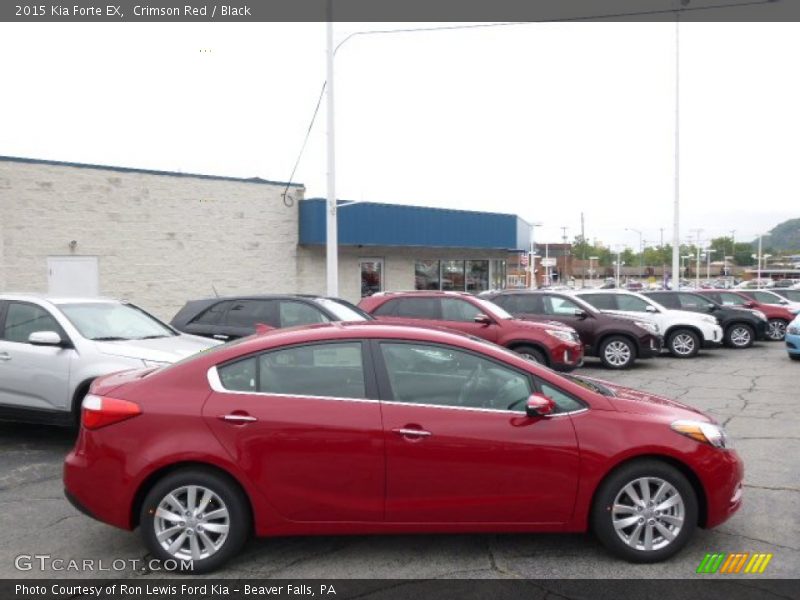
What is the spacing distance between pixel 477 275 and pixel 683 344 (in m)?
12.6

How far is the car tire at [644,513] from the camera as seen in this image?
165 inches

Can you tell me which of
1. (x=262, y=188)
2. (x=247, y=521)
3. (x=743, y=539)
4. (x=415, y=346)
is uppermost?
(x=262, y=188)

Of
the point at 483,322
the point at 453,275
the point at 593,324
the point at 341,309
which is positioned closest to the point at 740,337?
the point at 593,324

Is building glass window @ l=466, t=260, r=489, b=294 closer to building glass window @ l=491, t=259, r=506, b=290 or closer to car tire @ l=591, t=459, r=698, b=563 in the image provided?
building glass window @ l=491, t=259, r=506, b=290

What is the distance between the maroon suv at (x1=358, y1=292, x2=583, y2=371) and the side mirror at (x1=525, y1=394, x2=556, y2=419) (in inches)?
268

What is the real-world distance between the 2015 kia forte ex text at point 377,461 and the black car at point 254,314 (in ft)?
18.2

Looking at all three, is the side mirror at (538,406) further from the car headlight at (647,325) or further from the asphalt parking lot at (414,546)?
the car headlight at (647,325)

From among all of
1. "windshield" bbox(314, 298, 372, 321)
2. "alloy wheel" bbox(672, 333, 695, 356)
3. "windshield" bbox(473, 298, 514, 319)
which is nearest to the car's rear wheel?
"alloy wheel" bbox(672, 333, 695, 356)

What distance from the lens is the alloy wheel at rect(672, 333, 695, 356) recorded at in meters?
16.0

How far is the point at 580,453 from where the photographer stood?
4156 millimetres

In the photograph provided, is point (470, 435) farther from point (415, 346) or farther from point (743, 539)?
point (743, 539)

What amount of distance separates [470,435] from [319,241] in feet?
58.3

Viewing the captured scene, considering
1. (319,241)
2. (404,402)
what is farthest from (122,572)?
(319,241)
